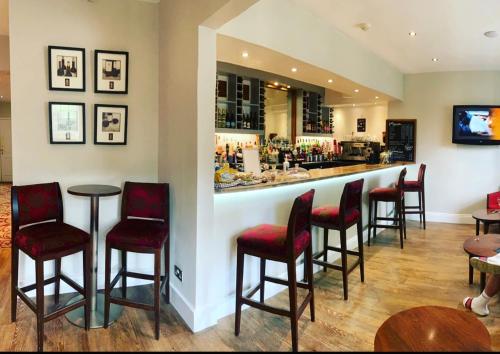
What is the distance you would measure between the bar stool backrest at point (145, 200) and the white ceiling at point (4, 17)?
2.29m

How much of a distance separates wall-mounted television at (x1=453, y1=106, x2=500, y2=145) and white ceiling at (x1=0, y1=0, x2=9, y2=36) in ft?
22.4

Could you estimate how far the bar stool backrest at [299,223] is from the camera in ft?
7.78

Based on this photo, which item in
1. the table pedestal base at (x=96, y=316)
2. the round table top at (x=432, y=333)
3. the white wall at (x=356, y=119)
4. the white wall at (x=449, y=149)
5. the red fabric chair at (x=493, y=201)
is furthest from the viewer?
the white wall at (x=356, y=119)

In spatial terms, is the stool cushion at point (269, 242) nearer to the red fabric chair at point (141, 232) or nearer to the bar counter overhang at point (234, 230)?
the bar counter overhang at point (234, 230)

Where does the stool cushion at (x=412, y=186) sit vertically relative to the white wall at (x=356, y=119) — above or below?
below

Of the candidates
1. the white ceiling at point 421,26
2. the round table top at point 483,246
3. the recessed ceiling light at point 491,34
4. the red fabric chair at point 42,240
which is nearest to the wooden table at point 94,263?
the red fabric chair at point 42,240

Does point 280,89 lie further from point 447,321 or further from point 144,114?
point 447,321

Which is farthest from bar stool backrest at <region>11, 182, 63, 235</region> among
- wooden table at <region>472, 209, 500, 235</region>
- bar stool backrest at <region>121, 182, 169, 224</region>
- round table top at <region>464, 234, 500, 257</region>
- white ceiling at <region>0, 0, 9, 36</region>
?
wooden table at <region>472, 209, 500, 235</region>

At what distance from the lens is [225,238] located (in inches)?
114

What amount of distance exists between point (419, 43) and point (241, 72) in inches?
114

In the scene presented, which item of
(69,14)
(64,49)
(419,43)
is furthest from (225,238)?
(419,43)

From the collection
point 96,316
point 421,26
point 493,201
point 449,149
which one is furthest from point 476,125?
point 96,316

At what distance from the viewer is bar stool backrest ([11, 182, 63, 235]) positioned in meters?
2.67

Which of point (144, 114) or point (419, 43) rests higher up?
point (419, 43)
